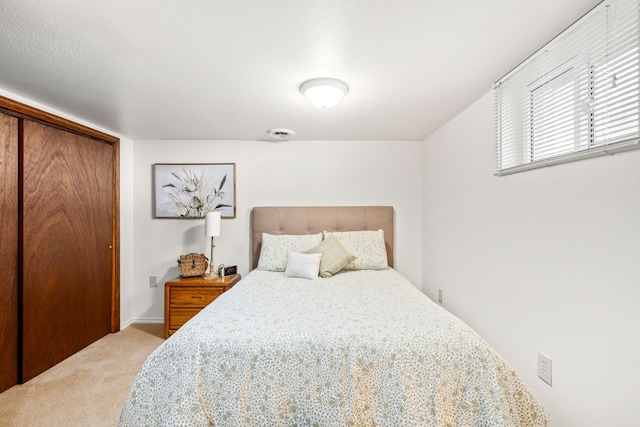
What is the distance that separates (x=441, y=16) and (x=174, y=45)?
134cm

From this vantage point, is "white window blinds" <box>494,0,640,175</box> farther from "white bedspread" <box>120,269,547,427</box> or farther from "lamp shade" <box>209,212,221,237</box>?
"lamp shade" <box>209,212,221,237</box>

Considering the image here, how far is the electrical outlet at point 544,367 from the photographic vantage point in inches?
63.3

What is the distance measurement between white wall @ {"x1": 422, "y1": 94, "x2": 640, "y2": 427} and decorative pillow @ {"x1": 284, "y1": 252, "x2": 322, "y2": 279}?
131 centimetres

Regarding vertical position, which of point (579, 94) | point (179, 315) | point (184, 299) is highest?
point (579, 94)

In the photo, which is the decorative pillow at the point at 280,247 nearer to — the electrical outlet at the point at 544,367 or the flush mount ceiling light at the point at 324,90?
the flush mount ceiling light at the point at 324,90

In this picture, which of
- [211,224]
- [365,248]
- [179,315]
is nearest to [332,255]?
[365,248]

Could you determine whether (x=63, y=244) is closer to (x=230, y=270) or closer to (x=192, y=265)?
(x=192, y=265)

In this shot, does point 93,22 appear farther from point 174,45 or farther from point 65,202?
point 65,202

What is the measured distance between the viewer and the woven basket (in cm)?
317

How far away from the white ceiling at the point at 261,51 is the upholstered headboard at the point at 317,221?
1.24 meters

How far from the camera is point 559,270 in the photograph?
1546mm

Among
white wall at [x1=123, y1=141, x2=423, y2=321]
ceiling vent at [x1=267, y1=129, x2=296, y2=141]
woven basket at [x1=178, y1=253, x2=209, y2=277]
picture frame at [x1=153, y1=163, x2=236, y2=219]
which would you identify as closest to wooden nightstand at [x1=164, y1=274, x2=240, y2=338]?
woven basket at [x1=178, y1=253, x2=209, y2=277]

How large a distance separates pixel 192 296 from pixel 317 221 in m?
1.57

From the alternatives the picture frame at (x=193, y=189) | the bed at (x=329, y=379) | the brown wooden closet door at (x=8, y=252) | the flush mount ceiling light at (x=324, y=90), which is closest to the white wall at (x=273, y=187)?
the picture frame at (x=193, y=189)
